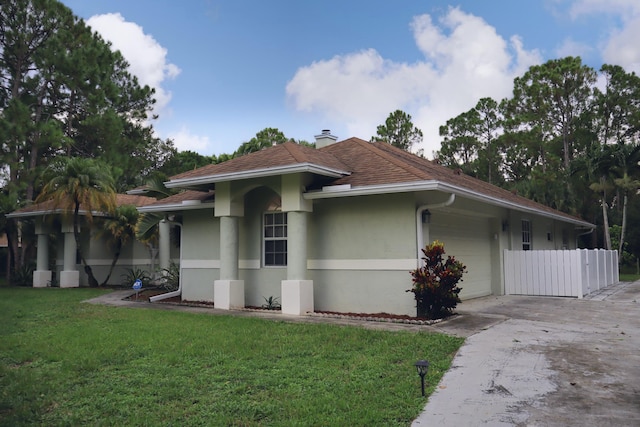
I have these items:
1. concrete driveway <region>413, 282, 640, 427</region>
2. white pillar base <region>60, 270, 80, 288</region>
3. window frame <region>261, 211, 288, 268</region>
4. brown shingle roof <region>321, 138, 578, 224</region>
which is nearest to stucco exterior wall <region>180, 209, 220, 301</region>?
window frame <region>261, 211, 288, 268</region>

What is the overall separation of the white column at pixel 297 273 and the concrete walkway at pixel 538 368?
1.50ft

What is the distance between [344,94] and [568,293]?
10.7 m

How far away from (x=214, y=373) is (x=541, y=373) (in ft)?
13.1

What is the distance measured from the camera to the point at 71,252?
21.0 meters

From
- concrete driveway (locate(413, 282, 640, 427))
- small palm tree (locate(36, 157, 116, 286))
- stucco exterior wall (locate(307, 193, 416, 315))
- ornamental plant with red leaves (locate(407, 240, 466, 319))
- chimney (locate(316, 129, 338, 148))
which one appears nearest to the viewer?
concrete driveway (locate(413, 282, 640, 427))

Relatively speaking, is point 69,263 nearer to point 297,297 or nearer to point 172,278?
point 172,278

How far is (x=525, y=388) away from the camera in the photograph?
561cm

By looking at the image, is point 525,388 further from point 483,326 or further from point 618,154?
point 618,154

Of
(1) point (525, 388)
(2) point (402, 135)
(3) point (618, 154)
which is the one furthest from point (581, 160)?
(1) point (525, 388)

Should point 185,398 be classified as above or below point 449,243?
below

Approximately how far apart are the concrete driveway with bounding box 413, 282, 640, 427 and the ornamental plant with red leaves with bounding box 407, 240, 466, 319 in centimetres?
44

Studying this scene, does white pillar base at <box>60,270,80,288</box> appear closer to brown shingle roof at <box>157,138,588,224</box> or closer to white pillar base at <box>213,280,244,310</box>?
brown shingle roof at <box>157,138,588,224</box>

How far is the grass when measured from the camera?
4977mm

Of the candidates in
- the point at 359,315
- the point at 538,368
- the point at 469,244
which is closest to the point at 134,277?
the point at 359,315
